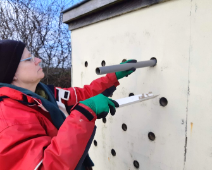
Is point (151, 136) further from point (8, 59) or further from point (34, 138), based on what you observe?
point (8, 59)

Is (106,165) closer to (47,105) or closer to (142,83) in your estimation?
(142,83)

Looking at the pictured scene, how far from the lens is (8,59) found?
1.08 m

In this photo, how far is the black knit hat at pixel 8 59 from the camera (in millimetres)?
1071

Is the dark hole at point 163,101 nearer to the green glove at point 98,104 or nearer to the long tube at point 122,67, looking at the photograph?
the long tube at point 122,67

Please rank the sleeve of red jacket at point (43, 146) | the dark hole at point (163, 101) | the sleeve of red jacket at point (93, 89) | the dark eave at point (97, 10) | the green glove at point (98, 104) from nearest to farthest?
the sleeve of red jacket at point (43, 146) → the green glove at point (98, 104) → the dark hole at point (163, 101) → the dark eave at point (97, 10) → the sleeve of red jacket at point (93, 89)

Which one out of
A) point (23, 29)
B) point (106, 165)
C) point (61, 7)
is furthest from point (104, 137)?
point (61, 7)

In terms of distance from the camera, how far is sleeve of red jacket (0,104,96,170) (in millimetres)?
785

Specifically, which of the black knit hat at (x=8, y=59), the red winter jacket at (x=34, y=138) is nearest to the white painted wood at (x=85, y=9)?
the black knit hat at (x=8, y=59)

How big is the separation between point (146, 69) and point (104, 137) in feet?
2.83

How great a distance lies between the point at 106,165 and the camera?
73.8 inches

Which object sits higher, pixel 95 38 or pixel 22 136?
pixel 95 38

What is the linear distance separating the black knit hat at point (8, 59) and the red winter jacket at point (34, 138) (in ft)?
0.40

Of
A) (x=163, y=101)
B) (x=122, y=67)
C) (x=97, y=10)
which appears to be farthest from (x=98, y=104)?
(x=97, y=10)

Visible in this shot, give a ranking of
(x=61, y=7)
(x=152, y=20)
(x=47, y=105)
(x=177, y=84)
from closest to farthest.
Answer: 1. (x=47, y=105)
2. (x=177, y=84)
3. (x=152, y=20)
4. (x=61, y=7)
